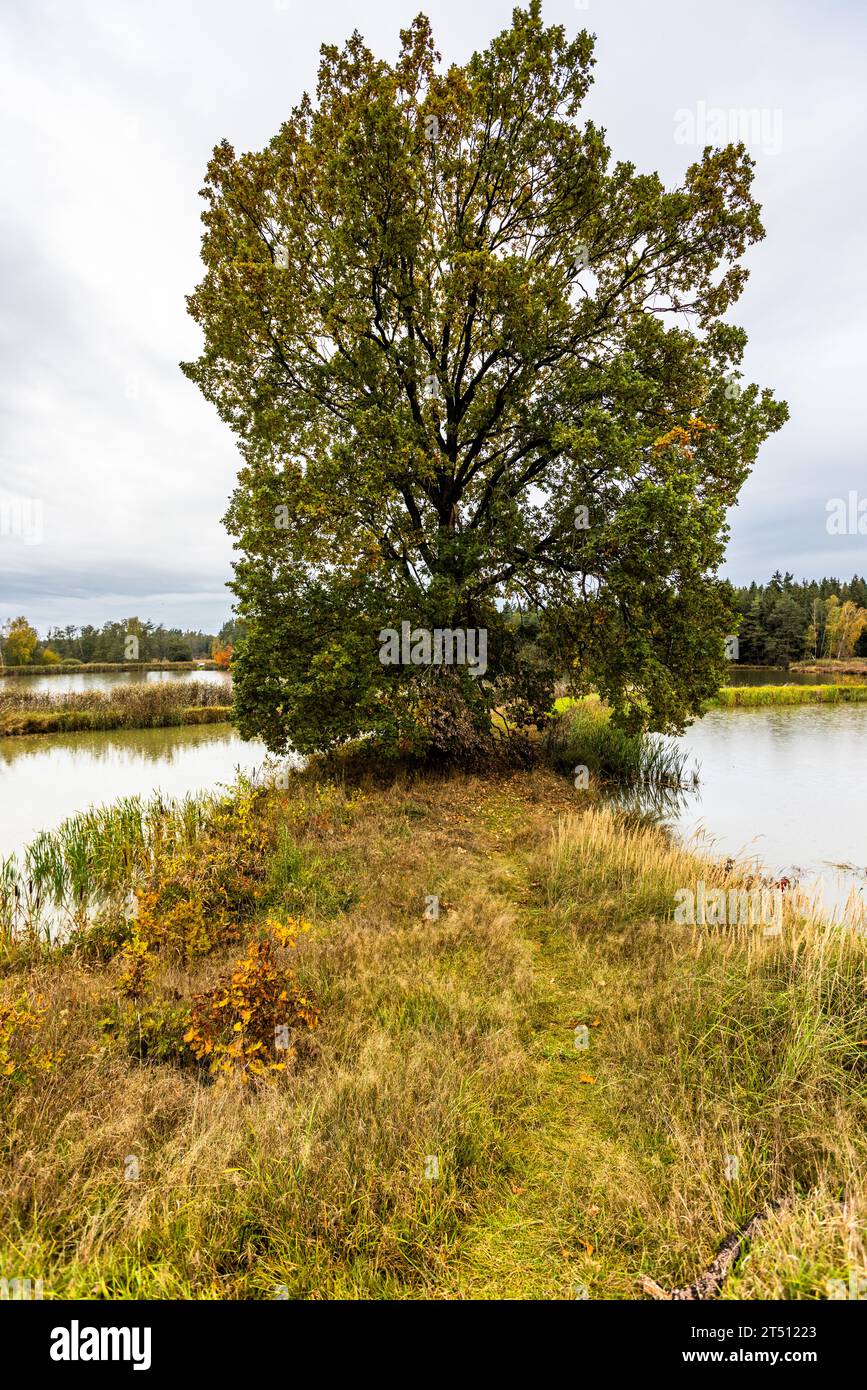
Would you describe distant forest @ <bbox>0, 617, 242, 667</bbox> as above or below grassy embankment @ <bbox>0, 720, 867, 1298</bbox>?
above

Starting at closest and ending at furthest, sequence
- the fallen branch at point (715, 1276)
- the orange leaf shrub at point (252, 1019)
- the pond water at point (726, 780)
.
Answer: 1. the fallen branch at point (715, 1276)
2. the orange leaf shrub at point (252, 1019)
3. the pond water at point (726, 780)

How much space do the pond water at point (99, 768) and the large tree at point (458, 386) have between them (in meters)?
4.97

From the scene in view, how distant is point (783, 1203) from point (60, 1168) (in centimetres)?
353

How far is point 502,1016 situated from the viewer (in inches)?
169

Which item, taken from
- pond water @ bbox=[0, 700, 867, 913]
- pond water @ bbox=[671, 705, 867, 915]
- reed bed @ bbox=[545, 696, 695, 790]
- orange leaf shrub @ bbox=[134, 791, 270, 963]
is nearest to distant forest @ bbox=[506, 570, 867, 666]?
pond water @ bbox=[0, 700, 867, 913]

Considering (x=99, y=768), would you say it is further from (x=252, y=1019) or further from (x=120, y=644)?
(x=120, y=644)

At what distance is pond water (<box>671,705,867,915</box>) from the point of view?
884cm

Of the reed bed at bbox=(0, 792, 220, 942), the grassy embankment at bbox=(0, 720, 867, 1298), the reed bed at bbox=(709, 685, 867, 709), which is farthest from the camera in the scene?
the reed bed at bbox=(709, 685, 867, 709)

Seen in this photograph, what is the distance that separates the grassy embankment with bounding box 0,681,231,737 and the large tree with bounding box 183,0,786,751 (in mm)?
18039

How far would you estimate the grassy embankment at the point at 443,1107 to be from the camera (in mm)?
2383

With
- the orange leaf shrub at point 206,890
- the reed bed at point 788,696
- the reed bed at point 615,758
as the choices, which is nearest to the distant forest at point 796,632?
the reed bed at point 788,696

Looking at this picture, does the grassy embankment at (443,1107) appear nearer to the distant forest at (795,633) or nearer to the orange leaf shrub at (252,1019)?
the orange leaf shrub at (252,1019)

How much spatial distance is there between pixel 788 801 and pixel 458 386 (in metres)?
12.4

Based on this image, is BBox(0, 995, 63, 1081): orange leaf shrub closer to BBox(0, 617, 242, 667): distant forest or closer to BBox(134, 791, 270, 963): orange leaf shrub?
BBox(134, 791, 270, 963): orange leaf shrub
